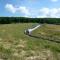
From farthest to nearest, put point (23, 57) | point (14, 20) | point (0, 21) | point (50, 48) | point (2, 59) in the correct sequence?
point (14, 20)
point (0, 21)
point (50, 48)
point (23, 57)
point (2, 59)

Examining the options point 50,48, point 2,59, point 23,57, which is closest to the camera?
point 2,59

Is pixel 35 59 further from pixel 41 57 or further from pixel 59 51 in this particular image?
pixel 59 51

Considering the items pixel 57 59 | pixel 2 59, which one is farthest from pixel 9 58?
pixel 57 59

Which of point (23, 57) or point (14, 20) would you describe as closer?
point (23, 57)

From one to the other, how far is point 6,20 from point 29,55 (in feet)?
231

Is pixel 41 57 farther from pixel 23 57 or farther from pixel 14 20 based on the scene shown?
pixel 14 20

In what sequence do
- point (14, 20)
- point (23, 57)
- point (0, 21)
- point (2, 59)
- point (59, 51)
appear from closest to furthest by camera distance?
1. point (2, 59)
2. point (23, 57)
3. point (59, 51)
4. point (0, 21)
5. point (14, 20)

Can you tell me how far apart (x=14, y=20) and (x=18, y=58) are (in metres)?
72.8

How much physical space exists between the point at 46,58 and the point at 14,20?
239 ft

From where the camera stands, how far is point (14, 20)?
86812 mm

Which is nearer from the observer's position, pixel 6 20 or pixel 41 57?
pixel 41 57

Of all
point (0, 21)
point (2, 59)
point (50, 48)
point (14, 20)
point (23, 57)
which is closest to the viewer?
point (2, 59)

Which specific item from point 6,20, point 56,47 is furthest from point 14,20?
point 56,47

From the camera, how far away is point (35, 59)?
1423cm
